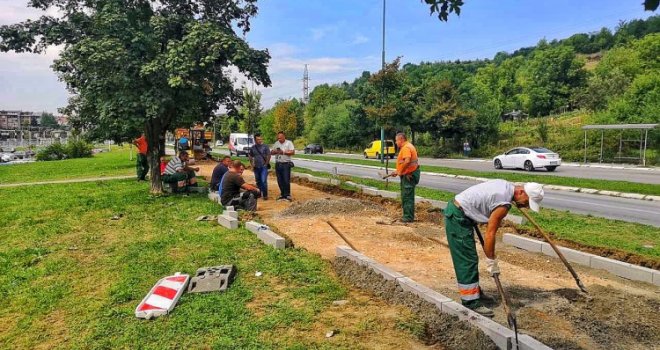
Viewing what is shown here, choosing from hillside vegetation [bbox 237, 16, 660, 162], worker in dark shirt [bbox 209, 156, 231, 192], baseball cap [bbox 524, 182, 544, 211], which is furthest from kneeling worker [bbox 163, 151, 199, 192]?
hillside vegetation [bbox 237, 16, 660, 162]

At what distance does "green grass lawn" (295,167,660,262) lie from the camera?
24.1ft

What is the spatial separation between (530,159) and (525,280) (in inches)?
815

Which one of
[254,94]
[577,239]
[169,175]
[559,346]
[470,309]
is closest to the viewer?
[559,346]

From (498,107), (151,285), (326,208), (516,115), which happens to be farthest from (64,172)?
(516,115)

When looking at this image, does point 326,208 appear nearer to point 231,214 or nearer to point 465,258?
point 231,214

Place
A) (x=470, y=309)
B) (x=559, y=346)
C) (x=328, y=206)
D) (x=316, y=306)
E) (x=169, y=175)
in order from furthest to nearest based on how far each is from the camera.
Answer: (x=169, y=175) < (x=328, y=206) < (x=316, y=306) < (x=470, y=309) < (x=559, y=346)

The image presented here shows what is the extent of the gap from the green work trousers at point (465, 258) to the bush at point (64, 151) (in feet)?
163

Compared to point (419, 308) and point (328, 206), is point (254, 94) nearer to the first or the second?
point (328, 206)

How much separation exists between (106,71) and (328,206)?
590 centimetres

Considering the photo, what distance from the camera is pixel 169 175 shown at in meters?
13.3

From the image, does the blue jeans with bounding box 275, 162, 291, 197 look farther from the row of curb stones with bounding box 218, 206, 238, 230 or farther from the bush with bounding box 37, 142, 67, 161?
the bush with bounding box 37, 142, 67, 161

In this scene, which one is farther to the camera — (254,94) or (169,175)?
(254,94)

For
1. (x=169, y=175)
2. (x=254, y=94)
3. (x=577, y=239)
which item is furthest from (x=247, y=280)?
(x=254, y=94)

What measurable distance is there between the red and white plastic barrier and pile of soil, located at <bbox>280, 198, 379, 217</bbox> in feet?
15.3
